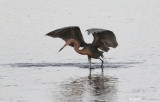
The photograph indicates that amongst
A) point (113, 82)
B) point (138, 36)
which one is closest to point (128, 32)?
point (138, 36)

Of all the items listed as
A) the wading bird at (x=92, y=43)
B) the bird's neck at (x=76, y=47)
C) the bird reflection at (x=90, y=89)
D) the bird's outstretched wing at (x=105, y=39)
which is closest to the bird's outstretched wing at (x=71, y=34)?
the wading bird at (x=92, y=43)

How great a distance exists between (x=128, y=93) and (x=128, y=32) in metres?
9.95

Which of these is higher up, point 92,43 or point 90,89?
point 92,43

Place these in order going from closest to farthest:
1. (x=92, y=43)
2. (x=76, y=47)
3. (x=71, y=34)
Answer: (x=76, y=47) < (x=92, y=43) < (x=71, y=34)

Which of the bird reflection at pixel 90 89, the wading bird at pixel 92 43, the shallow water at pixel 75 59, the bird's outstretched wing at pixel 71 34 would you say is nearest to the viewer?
the bird reflection at pixel 90 89

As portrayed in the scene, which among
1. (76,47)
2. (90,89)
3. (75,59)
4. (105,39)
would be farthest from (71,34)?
(90,89)

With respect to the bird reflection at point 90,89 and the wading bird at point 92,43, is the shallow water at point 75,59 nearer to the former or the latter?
the bird reflection at point 90,89

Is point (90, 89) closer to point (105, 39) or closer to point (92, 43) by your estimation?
point (105, 39)

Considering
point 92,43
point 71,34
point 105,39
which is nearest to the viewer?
point 105,39

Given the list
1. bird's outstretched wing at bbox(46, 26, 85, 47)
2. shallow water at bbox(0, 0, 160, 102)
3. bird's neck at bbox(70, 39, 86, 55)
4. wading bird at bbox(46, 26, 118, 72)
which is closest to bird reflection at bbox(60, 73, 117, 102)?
shallow water at bbox(0, 0, 160, 102)

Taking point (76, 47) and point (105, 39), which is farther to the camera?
point (76, 47)

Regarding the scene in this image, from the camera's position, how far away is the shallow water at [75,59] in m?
12.3

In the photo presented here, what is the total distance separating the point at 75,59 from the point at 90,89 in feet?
14.3

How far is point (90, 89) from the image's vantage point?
12.7 m
